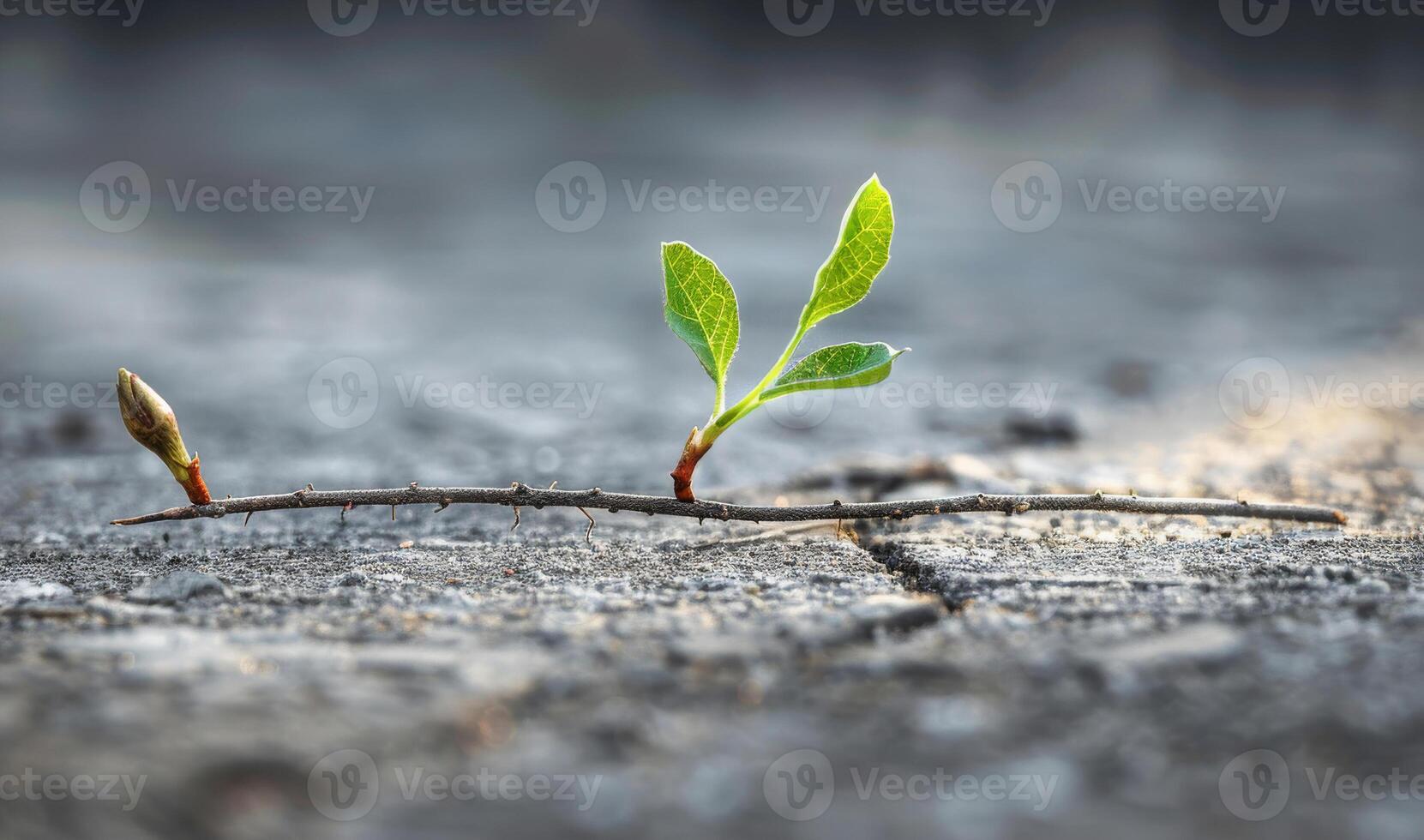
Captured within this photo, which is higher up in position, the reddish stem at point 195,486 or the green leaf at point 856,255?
→ the green leaf at point 856,255

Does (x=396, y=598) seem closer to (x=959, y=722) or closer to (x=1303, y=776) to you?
(x=959, y=722)

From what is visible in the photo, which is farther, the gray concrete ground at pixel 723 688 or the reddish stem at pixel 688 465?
the reddish stem at pixel 688 465

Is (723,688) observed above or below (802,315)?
below

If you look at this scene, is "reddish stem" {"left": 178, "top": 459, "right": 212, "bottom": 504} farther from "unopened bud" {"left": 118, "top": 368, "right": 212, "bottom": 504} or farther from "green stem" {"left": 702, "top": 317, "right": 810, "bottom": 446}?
"green stem" {"left": 702, "top": 317, "right": 810, "bottom": 446}

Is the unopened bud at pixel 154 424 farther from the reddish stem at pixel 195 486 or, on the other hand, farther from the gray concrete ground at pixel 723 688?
the gray concrete ground at pixel 723 688

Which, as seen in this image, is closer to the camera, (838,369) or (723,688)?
(723,688)

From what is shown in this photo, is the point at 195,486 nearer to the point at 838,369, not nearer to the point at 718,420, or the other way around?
the point at 718,420

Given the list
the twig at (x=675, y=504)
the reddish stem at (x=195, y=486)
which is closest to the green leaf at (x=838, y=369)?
the twig at (x=675, y=504)

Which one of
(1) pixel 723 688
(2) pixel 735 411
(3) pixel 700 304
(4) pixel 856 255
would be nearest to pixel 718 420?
(2) pixel 735 411
